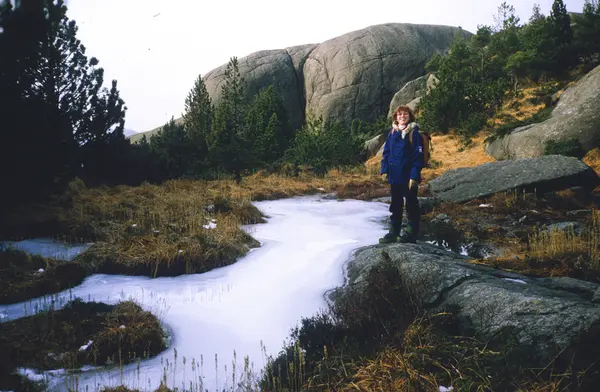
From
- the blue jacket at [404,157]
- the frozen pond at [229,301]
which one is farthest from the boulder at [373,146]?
the blue jacket at [404,157]

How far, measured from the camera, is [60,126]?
7254 mm

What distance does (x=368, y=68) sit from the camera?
1341 inches

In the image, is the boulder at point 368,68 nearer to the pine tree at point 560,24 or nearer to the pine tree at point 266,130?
the pine tree at point 266,130

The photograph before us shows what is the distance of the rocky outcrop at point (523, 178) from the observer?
31.7ft

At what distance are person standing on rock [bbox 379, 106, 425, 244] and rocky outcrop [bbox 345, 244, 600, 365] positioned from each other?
47.1 inches

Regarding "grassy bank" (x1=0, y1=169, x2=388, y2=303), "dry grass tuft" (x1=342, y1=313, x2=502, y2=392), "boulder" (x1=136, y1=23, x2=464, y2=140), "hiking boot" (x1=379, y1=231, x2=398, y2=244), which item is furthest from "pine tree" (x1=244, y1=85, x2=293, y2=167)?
"dry grass tuft" (x1=342, y1=313, x2=502, y2=392)

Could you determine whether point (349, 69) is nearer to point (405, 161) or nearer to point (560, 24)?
point (560, 24)

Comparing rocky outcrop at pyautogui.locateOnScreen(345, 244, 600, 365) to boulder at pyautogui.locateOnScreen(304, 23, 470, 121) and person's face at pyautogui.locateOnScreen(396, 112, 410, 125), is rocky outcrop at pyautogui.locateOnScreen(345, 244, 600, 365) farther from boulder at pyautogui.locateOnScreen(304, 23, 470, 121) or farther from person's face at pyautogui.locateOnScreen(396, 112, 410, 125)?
boulder at pyautogui.locateOnScreen(304, 23, 470, 121)

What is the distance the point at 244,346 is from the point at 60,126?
5.64 metres

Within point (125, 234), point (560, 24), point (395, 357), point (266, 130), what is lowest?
point (395, 357)

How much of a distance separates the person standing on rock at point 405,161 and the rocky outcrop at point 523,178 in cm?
454

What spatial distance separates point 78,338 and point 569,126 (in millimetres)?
15210

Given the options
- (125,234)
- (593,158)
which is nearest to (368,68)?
(593,158)

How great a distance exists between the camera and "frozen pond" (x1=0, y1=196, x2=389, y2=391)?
355 cm
